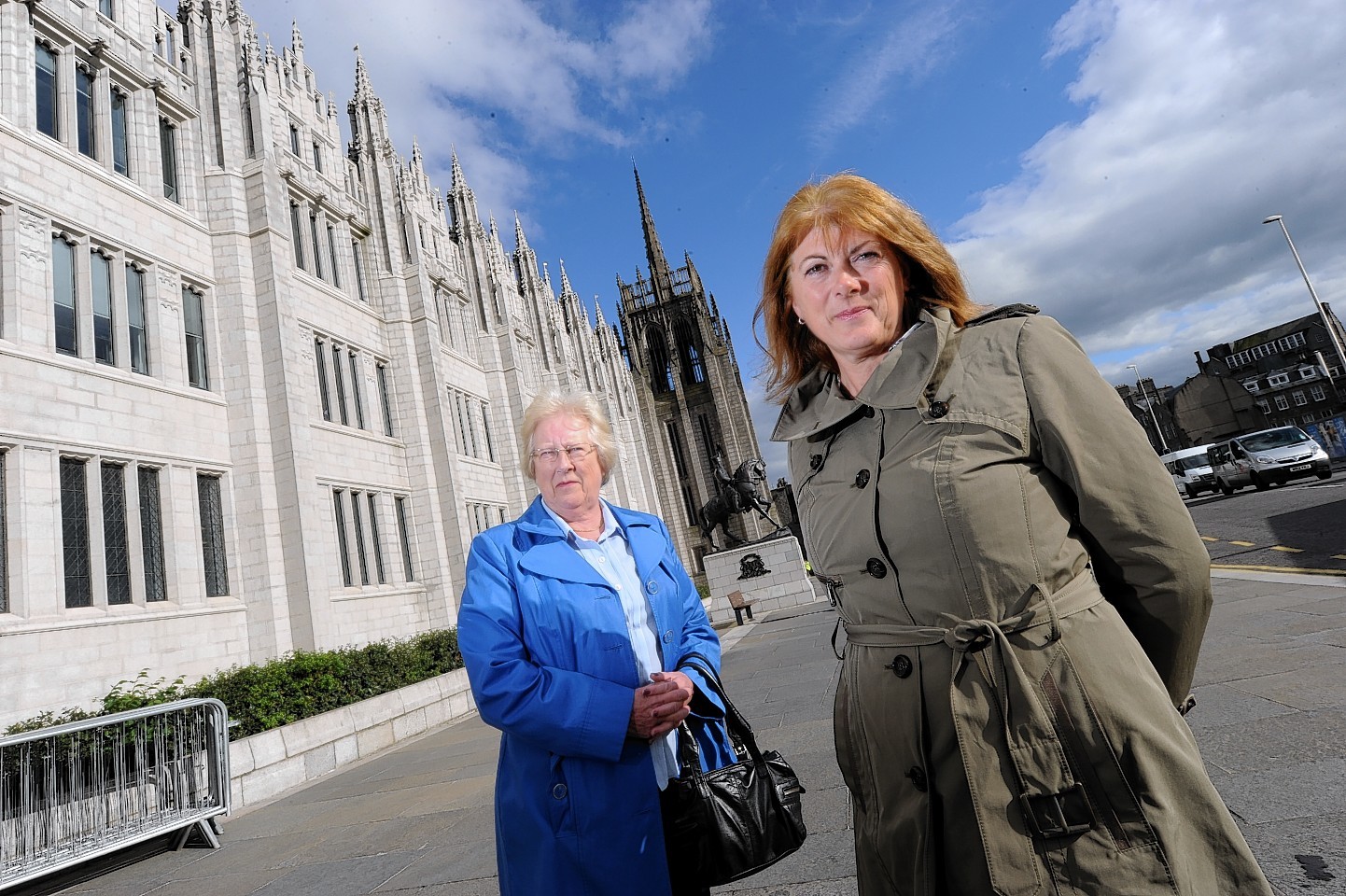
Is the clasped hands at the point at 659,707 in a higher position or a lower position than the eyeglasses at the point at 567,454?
lower

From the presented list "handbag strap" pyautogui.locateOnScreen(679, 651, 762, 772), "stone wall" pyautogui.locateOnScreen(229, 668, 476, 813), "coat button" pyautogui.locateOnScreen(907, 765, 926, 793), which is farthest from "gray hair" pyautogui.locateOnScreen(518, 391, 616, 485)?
"stone wall" pyautogui.locateOnScreen(229, 668, 476, 813)

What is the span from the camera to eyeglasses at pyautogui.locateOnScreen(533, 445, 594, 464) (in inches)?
100

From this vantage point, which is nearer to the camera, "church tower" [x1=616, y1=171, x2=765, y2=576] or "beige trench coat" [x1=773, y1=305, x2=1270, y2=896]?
"beige trench coat" [x1=773, y1=305, x2=1270, y2=896]

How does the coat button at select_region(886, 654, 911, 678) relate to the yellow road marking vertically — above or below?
above

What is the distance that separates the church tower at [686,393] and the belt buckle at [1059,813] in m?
55.8

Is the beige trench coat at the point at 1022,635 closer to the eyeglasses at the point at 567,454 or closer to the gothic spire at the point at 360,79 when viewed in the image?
the eyeglasses at the point at 567,454

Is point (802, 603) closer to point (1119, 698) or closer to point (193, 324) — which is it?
point (193, 324)

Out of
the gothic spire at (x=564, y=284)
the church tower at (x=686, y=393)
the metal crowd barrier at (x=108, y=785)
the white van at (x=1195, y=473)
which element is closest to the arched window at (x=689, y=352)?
the church tower at (x=686, y=393)

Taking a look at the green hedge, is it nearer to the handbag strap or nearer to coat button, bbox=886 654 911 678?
the handbag strap

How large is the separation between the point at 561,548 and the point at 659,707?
1.92 feet

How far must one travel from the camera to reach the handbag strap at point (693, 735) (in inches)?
85.9

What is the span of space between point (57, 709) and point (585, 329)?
4030 centimetres

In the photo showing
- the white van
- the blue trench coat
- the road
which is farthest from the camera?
the white van

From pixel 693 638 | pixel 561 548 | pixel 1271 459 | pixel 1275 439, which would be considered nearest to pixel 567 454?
pixel 561 548
